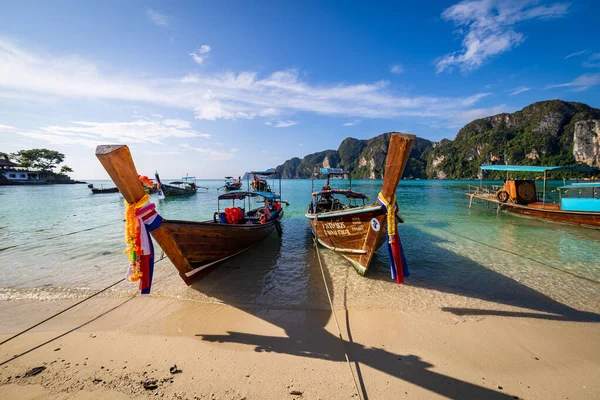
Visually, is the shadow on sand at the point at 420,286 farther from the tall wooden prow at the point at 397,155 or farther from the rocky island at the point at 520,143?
the rocky island at the point at 520,143

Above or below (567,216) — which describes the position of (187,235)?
above

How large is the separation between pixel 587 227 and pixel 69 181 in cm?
12987

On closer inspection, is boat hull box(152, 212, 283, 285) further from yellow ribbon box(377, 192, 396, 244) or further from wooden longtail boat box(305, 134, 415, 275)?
yellow ribbon box(377, 192, 396, 244)

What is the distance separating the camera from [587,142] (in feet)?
276

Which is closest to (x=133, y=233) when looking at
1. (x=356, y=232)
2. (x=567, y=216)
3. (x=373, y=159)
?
(x=356, y=232)

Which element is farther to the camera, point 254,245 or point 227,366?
point 254,245

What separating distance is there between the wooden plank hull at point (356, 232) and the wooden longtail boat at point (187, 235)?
3098 mm

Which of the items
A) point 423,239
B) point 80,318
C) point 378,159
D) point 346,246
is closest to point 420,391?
point 346,246

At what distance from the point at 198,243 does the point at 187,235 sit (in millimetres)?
552

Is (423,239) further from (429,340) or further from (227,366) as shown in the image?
(227,366)

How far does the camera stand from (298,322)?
498cm

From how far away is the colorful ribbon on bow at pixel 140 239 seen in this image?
4.23 m

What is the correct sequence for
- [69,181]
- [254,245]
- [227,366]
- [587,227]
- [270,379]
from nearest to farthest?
[270,379] < [227,366] < [254,245] < [587,227] < [69,181]

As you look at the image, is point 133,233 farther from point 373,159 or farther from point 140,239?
point 373,159
